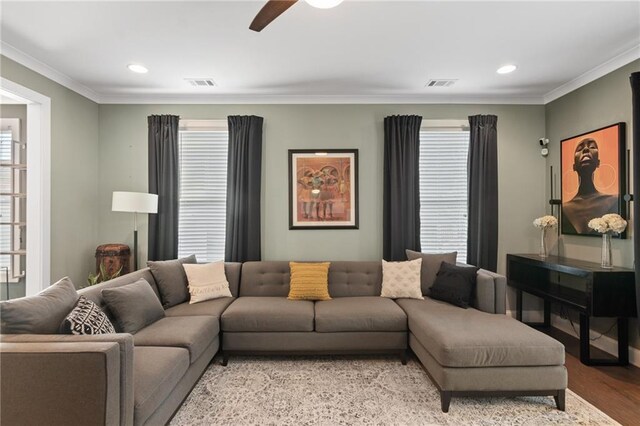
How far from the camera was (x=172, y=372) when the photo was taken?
2.02 metres

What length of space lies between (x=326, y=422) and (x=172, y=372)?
1.09 m

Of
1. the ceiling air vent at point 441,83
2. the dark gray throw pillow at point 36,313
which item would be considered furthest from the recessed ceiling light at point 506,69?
the dark gray throw pillow at point 36,313

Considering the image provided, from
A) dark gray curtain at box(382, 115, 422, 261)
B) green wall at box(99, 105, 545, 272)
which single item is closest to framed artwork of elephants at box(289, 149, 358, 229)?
green wall at box(99, 105, 545, 272)

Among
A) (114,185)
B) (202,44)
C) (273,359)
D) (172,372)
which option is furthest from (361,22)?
(114,185)

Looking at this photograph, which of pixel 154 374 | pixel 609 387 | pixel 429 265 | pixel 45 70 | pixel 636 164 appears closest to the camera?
pixel 154 374

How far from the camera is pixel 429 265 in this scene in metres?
3.60

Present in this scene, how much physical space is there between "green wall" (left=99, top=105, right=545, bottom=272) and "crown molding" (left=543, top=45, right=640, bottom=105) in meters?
0.78

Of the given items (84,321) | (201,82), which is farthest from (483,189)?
(84,321)

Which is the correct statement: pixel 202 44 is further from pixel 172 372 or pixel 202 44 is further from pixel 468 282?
pixel 468 282

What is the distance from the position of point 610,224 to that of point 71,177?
569cm

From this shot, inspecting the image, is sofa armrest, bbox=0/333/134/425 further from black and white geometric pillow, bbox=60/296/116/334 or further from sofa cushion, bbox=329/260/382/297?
sofa cushion, bbox=329/260/382/297

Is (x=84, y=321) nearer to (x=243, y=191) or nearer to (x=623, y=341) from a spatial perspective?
(x=243, y=191)

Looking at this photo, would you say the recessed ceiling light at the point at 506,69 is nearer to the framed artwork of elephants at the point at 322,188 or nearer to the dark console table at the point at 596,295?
the framed artwork of elephants at the point at 322,188

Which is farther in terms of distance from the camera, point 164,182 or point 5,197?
point 164,182
